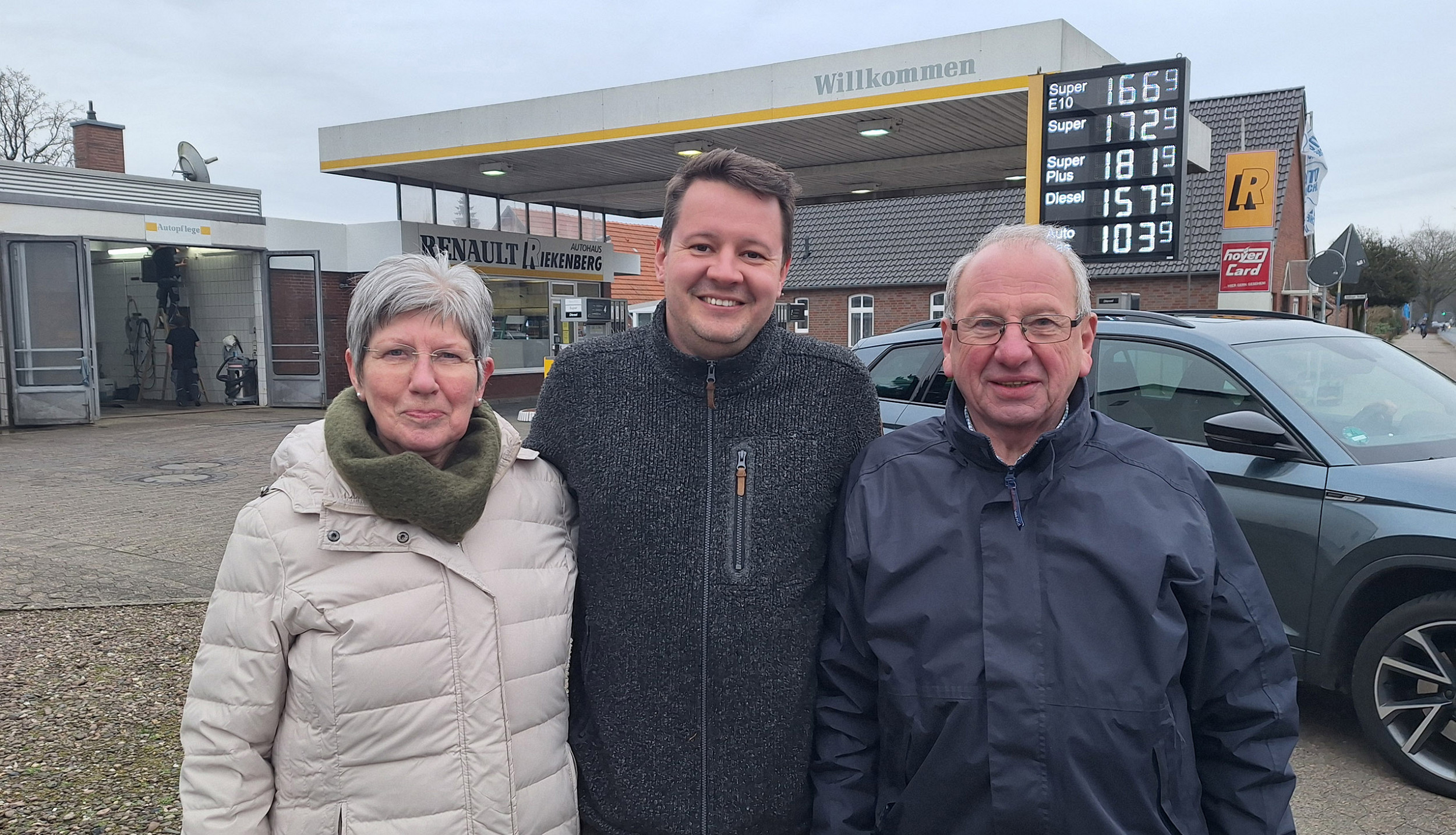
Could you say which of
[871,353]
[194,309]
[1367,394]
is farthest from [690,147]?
[194,309]

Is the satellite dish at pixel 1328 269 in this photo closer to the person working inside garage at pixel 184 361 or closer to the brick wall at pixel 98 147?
the person working inside garage at pixel 184 361

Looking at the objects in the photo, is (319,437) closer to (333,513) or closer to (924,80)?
(333,513)

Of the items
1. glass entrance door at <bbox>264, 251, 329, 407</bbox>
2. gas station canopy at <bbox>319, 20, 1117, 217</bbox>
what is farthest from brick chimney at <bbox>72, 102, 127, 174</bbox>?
gas station canopy at <bbox>319, 20, 1117, 217</bbox>

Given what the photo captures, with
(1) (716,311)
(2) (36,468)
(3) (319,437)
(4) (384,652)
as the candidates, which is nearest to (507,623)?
(4) (384,652)

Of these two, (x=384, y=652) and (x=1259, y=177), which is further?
(x=1259, y=177)

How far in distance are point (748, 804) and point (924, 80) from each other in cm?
1104

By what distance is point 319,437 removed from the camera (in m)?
1.94

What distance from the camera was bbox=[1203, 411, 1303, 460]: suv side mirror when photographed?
392 centimetres

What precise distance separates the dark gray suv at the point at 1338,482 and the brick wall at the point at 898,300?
22320 millimetres

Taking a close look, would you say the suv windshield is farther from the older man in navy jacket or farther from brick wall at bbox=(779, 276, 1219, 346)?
brick wall at bbox=(779, 276, 1219, 346)

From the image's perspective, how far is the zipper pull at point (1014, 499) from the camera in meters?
1.81

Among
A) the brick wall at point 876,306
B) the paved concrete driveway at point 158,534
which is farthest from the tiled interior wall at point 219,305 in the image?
the brick wall at point 876,306

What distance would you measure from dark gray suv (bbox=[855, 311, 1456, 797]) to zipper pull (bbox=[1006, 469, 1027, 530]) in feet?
8.40

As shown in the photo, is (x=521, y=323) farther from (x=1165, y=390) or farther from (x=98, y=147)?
(x=1165, y=390)
